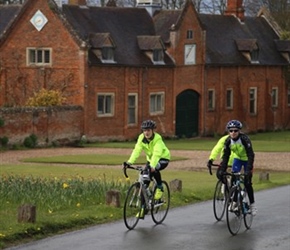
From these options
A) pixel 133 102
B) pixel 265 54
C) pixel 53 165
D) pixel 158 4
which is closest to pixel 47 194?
pixel 53 165

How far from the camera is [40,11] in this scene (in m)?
51.2

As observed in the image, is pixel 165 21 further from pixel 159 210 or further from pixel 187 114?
pixel 159 210

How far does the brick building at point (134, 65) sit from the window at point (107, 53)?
0.06 metres

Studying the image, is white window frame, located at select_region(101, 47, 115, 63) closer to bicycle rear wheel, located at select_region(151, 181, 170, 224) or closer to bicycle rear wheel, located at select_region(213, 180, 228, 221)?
bicycle rear wheel, located at select_region(151, 181, 170, 224)

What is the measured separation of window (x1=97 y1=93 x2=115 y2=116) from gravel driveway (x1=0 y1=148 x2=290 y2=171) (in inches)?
219

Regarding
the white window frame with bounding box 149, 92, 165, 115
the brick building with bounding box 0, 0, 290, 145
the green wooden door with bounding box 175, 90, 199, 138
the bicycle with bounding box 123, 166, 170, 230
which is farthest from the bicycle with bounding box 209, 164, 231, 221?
the green wooden door with bounding box 175, 90, 199, 138

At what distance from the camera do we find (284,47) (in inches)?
2611

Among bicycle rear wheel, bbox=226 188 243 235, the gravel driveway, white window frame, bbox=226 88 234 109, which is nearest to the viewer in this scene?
bicycle rear wheel, bbox=226 188 243 235

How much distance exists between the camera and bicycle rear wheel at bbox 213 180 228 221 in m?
17.8

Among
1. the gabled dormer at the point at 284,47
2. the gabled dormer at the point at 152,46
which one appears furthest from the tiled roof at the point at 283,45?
the gabled dormer at the point at 152,46

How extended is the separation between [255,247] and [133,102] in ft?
126

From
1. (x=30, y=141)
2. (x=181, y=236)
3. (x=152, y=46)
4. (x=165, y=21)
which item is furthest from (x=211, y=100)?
(x=181, y=236)

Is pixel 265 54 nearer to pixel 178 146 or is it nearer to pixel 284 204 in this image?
pixel 178 146

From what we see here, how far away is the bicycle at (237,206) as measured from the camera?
1701 centimetres
